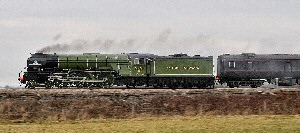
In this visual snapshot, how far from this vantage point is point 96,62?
131 ft

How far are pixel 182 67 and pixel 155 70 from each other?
7.49 feet

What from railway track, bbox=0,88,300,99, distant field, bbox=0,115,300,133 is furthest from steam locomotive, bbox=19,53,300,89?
distant field, bbox=0,115,300,133

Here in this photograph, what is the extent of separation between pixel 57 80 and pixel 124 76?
5.34m

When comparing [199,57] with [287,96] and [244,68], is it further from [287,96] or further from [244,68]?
[287,96]

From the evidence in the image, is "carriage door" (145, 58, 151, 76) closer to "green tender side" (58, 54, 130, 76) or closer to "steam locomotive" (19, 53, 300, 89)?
"steam locomotive" (19, 53, 300, 89)

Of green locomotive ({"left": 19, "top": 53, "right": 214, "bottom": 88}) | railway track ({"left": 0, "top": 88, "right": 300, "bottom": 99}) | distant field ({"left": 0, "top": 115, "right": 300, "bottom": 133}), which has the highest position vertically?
green locomotive ({"left": 19, "top": 53, "right": 214, "bottom": 88})

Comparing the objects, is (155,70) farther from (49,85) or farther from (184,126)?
(184,126)

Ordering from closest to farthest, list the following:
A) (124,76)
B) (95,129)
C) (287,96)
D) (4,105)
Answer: (95,129) < (4,105) < (287,96) < (124,76)

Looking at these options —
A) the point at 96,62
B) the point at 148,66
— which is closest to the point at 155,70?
the point at 148,66

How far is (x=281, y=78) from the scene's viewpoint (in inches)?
1763

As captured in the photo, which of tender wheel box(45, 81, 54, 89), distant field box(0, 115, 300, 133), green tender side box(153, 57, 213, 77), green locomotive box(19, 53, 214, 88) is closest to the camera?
distant field box(0, 115, 300, 133)

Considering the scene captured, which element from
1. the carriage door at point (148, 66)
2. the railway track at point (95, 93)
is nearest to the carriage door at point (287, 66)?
the railway track at point (95, 93)

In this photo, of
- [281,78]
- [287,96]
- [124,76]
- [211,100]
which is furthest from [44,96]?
[281,78]

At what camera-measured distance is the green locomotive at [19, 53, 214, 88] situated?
3934 cm
